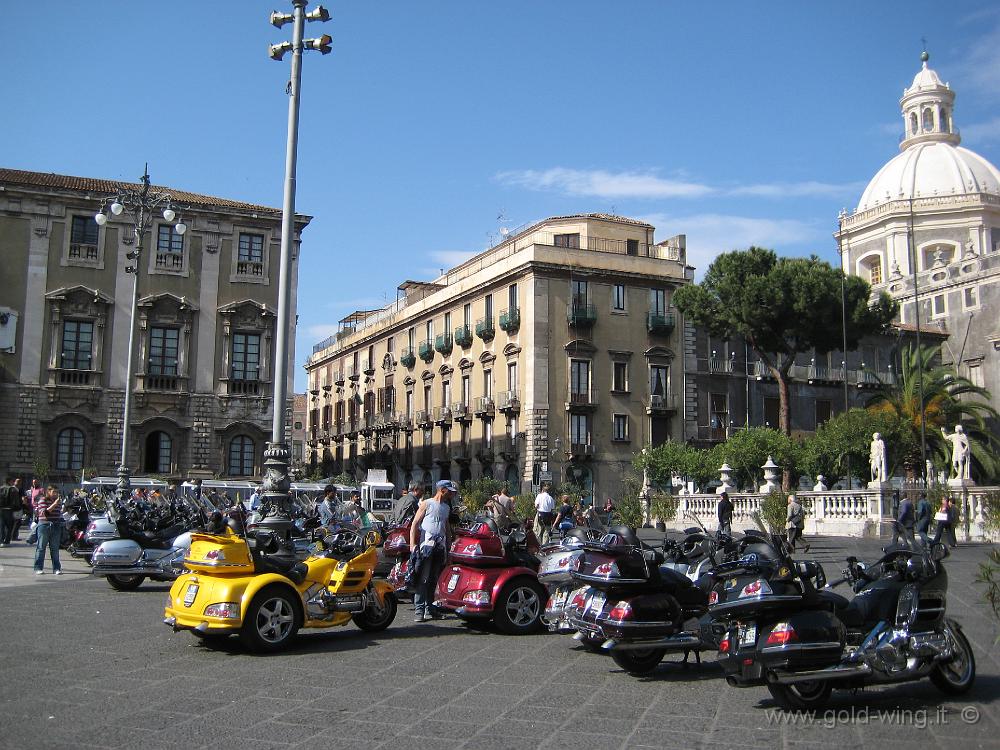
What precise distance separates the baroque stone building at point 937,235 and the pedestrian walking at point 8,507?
48.1 meters

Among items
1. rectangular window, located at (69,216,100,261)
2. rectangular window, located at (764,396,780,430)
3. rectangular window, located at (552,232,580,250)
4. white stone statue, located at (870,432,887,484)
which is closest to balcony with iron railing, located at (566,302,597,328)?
rectangular window, located at (552,232,580,250)

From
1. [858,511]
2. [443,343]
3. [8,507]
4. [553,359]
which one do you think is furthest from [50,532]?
[443,343]

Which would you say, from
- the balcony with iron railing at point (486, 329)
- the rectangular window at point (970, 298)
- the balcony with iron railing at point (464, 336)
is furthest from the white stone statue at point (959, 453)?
the rectangular window at point (970, 298)

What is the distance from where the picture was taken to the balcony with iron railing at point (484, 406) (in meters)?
47.1

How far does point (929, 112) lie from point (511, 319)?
5134cm

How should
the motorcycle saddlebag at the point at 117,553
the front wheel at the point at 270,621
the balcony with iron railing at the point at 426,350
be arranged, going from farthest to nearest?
the balcony with iron railing at the point at 426,350, the motorcycle saddlebag at the point at 117,553, the front wheel at the point at 270,621

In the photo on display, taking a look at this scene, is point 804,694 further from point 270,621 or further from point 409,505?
point 409,505

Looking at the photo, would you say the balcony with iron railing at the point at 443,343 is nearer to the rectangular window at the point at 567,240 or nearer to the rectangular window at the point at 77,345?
the rectangular window at the point at 567,240

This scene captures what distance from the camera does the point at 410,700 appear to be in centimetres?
700

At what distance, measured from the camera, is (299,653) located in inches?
357

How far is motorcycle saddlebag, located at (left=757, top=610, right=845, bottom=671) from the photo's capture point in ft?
21.0

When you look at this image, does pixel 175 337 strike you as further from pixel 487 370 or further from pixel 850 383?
pixel 850 383

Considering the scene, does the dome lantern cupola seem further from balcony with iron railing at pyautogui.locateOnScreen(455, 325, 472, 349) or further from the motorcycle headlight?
the motorcycle headlight

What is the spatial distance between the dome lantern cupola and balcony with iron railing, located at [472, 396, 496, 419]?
162 ft
